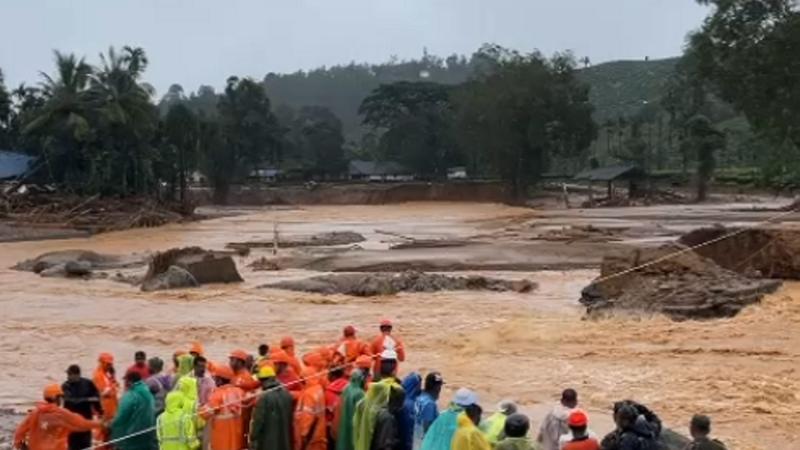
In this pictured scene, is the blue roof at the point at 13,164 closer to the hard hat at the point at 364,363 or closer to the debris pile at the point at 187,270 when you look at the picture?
the debris pile at the point at 187,270

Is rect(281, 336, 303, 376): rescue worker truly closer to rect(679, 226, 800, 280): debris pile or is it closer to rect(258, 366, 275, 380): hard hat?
rect(258, 366, 275, 380): hard hat

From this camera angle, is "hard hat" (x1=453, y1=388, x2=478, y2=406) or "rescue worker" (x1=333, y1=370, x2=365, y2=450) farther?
"rescue worker" (x1=333, y1=370, x2=365, y2=450)

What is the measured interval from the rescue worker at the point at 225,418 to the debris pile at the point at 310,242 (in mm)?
34024

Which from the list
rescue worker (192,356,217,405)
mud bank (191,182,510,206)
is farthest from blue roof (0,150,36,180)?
rescue worker (192,356,217,405)

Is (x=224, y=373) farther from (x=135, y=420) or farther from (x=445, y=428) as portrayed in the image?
(x=445, y=428)

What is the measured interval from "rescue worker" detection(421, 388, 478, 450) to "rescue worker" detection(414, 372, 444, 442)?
0.55 metres

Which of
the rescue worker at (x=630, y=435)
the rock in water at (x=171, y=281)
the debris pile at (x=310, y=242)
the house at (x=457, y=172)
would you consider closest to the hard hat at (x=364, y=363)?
the rescue worker at (x=630, y=435)

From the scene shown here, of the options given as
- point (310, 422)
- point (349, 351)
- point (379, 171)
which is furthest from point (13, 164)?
point (310, 422)

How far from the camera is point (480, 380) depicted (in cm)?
1670

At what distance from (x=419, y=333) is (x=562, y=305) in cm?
508

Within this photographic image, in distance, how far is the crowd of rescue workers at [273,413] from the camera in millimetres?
8688

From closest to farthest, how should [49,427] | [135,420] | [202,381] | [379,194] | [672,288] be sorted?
[135,420]
[49,427]
[202,381]
[672,288]
[379,194]

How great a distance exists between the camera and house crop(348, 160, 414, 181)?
304ft

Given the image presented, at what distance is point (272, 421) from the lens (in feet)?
31.0
